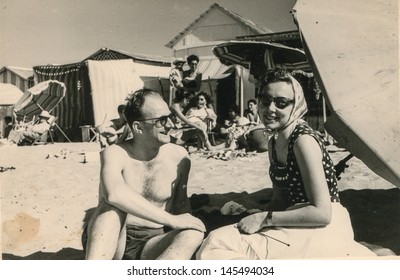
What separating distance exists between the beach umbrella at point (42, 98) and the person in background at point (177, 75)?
206 cm

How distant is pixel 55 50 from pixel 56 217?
1.31m

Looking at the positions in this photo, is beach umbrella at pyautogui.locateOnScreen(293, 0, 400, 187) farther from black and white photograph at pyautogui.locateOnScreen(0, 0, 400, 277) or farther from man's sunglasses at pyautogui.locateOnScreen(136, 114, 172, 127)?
man's sunglasses at pyautogui.locateOnScreen(136, 114, 172, 127)

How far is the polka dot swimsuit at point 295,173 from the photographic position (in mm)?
1753

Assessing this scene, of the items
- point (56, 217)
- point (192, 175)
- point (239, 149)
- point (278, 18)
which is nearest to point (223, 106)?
point (239, 149)

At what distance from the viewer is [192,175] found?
3.78 metres

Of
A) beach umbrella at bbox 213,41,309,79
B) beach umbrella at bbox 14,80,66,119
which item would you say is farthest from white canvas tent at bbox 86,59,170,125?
beach umbrella at bbox 213,41,309,79

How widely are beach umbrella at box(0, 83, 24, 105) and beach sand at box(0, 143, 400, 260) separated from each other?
96 centimetres

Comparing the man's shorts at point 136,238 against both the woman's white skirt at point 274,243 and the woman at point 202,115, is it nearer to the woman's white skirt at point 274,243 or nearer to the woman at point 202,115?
the woman's white skirt at point 274,243

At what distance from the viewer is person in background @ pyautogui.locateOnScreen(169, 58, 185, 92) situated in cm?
499

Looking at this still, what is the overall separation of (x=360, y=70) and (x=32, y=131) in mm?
5347

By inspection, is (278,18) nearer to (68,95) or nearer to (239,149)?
(239,149)

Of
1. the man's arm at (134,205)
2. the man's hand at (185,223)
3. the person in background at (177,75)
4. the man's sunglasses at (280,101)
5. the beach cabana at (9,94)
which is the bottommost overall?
the man's hand at (185,223)

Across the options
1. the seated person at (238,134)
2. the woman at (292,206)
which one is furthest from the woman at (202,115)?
the woman at (292,206)

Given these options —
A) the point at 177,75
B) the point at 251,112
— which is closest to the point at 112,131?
the point at 177,75
